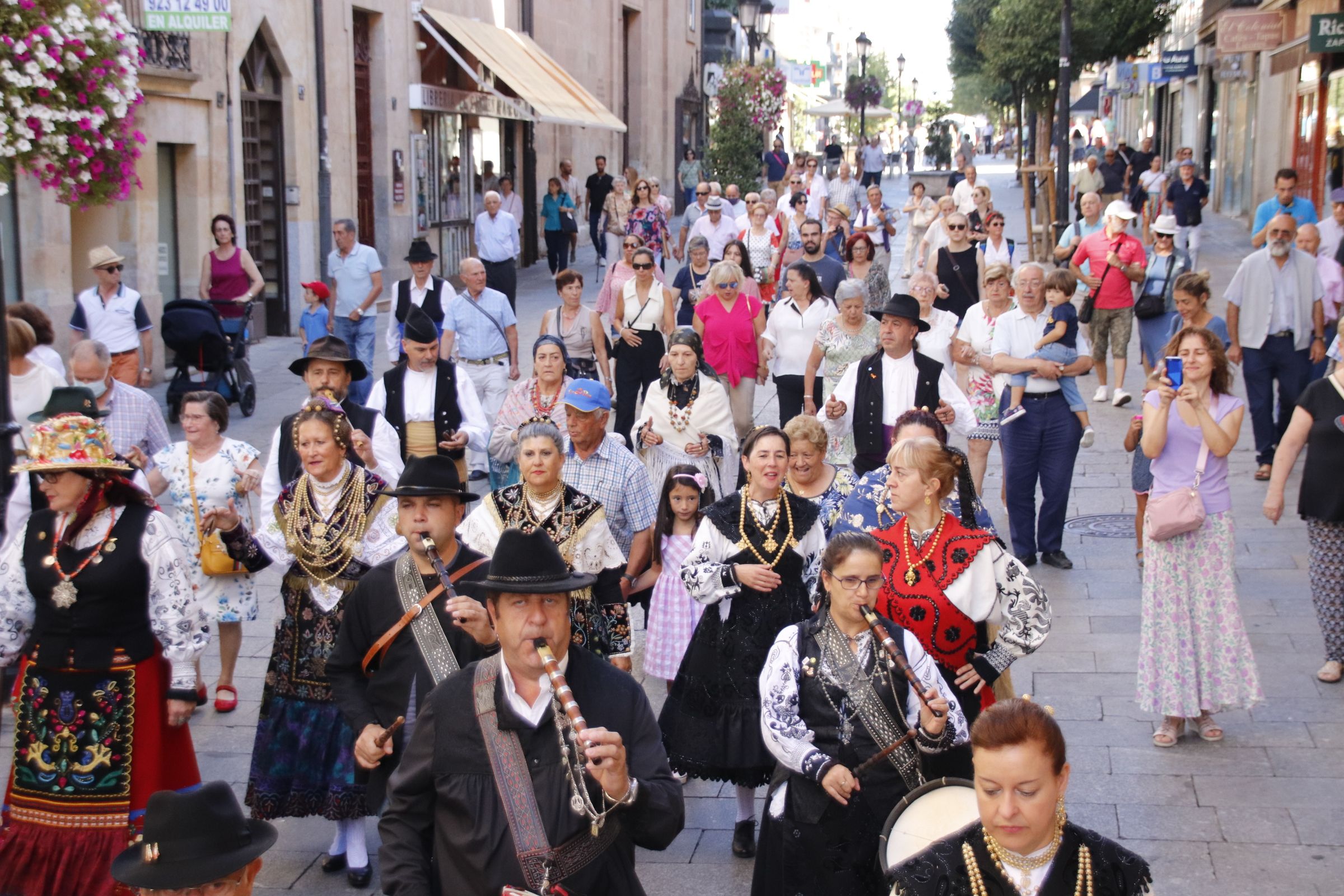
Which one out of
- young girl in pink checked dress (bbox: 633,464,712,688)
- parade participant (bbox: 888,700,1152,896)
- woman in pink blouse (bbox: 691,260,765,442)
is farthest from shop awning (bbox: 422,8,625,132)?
parade participant (bbox: 888,700,1152,896)

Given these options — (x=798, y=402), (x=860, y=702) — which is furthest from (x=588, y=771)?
(x=798, y=402)

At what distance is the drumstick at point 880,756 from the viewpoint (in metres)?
4.90

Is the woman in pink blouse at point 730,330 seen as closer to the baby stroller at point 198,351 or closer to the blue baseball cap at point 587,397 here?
the blue baseball cap at point 587,397

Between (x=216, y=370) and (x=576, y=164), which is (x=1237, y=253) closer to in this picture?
(x=576, y=164)

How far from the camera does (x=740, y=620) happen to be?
641 cm

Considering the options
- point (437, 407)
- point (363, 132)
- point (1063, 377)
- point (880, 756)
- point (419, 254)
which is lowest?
point (880, 756)

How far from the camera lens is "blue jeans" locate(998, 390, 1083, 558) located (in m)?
10.4

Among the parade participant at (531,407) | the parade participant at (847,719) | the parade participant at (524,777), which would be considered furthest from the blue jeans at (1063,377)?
the parade participant at (524,777)

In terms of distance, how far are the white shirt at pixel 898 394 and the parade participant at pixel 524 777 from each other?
5.49 meters

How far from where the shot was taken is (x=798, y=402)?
40.0 feet

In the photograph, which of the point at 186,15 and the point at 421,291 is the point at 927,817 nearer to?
the point at 421,291

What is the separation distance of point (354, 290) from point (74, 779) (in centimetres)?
1000

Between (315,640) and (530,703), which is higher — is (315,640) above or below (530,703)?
below

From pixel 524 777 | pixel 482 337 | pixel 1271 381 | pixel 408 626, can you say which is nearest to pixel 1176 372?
pixel 408 626
